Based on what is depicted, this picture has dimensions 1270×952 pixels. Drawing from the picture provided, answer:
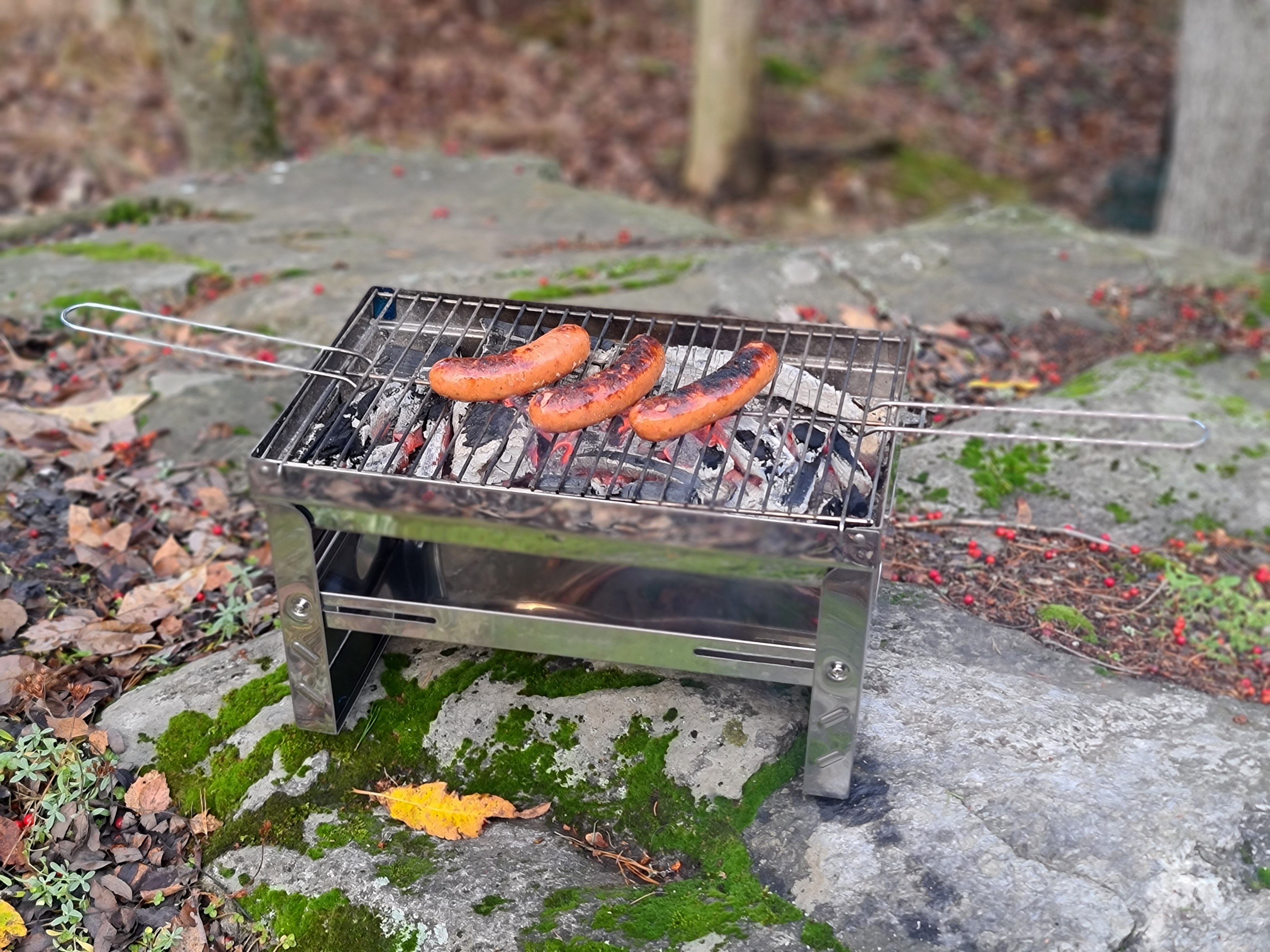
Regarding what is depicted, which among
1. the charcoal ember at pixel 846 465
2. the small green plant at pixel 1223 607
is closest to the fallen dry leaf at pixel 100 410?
the charcoal ember at pixel 846 465

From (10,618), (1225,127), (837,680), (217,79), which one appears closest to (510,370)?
(837,680)

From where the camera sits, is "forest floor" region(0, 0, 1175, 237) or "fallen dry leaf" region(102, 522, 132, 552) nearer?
"fallen dry leaf" region(102, 522, 132, 552)

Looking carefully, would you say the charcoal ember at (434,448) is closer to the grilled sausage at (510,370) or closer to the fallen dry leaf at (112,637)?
the grilled sausage at (510,370)

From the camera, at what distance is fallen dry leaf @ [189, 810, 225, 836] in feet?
10.4

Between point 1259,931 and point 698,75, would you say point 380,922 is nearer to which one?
point 1259,931

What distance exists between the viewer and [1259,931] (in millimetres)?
2830

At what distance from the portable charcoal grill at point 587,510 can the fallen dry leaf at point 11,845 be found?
2.51 ft

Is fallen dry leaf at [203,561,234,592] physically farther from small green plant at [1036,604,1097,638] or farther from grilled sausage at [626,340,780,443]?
small green plant at [1036,604,1097,638]

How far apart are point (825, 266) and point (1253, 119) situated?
3.55 m

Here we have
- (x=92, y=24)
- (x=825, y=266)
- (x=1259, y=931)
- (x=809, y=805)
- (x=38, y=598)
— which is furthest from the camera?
(x=92, y=24)

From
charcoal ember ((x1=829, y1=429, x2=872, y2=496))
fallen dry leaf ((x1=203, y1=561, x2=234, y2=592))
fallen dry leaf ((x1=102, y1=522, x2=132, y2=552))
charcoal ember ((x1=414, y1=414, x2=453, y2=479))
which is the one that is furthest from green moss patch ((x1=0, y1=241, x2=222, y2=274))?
charcoal ember ((x1=829, y1=429, x2=872, y2=496))

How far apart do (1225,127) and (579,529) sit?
266 inches

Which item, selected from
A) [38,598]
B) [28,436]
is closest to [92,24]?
[28,436]

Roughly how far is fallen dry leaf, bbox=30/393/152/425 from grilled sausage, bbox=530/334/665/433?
8.44 ft
